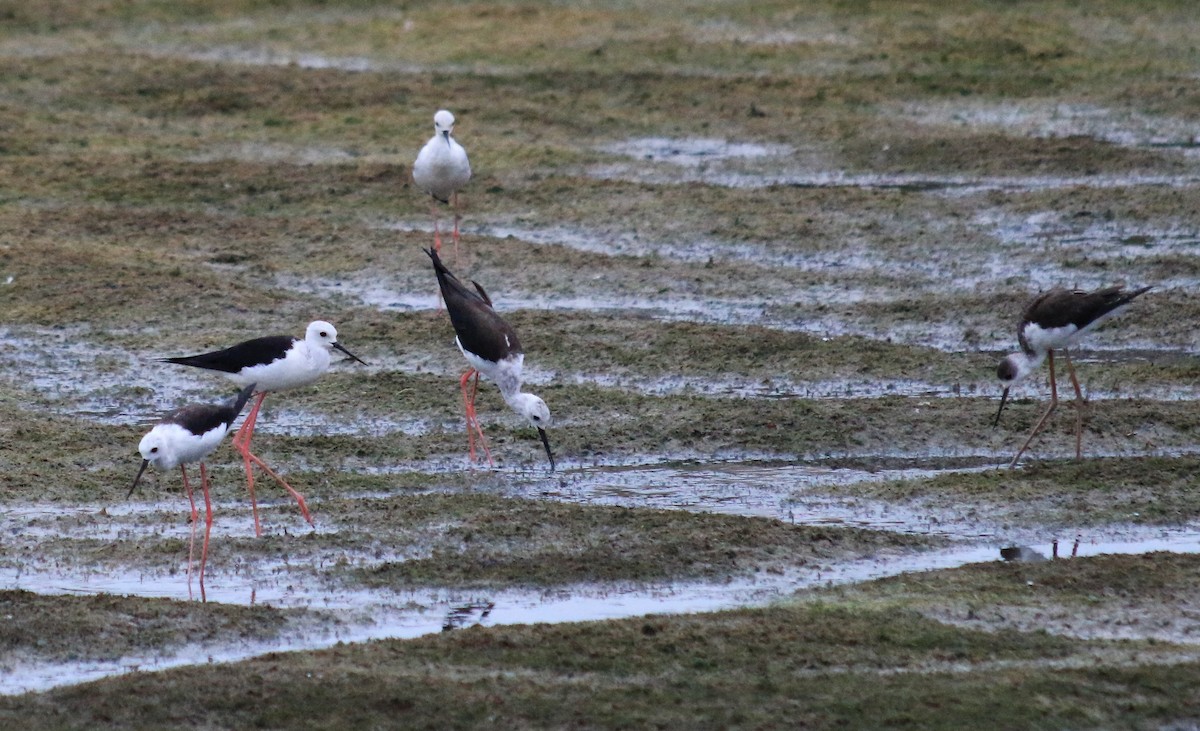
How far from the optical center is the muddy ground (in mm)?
5969

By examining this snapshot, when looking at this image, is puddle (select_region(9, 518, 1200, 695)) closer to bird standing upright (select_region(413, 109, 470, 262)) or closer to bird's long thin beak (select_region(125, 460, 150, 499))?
bird's long thin beak (select_region(125, 460, 150, 499))

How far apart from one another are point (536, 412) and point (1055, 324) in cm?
275

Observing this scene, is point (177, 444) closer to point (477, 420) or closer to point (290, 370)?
point (290, 370)

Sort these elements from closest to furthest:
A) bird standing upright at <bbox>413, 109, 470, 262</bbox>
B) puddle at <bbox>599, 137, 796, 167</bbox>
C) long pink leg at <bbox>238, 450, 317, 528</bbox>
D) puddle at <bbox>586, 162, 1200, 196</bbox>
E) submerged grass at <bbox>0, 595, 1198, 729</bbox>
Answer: submerged grass at <bbox>0, 595, 1198, 729</bbox>
long pink leg at <bbox>238, 450, 317, 528</bbox>
bird standing upright at <bbox>413, 109, 470, 262</bbox>
puddle at <bbox>586, 162, 1200, 196</bbox>
puddle at <bbox>599, 137, 796, 167</bbox>

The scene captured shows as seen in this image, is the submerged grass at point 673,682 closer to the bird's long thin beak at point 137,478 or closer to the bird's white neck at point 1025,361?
the bird's long thin beak at point 137,478

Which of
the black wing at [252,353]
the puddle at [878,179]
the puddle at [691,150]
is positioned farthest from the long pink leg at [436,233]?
the black wing at [252,353]

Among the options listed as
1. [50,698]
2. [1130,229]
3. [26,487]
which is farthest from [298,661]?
[1130,229]

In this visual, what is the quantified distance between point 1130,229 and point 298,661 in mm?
8852

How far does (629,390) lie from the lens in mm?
9734

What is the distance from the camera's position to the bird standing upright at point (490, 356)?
28.8 ft

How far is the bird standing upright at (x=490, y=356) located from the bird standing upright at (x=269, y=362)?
91 cm

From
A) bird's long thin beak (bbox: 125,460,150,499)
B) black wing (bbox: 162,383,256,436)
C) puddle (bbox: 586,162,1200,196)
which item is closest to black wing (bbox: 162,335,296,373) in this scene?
black wing (bbox: 162,383,256,436)

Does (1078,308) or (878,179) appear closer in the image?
(1078,308)

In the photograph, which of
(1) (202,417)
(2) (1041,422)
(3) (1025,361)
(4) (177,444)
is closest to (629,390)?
(3) (1025,361)
